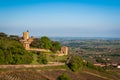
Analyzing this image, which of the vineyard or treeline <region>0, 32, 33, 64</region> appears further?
treeline <region>0, 32, 33, 64</region>

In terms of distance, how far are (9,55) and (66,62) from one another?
1485 centimetres

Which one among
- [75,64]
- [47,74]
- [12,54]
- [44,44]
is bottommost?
[47,74]

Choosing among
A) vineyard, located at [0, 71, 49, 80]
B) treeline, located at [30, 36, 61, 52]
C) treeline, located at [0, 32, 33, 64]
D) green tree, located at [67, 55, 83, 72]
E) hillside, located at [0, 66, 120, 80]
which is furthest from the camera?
treeline, located at [30, 36, 61, 52]

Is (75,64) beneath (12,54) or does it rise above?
beneath

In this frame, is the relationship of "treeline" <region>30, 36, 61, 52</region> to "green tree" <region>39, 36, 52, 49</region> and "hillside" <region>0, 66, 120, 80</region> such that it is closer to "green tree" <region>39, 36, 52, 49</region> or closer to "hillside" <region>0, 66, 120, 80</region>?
"green tree" <region>39, 36, 52, 49</region>

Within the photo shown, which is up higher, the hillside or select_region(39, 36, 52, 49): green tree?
select_region(39, 36, 52, 49): green tree

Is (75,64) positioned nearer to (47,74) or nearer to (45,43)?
(47,74)

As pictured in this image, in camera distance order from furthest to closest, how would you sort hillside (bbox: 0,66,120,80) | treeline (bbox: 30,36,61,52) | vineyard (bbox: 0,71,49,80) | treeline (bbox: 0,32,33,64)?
treeline (bbox: 30,36,61,52)
treeline (bbox: 0,32,33,64)
hillside (bbox: 0,66,120,80)
vineyard (bbox: 0,71,49,80)

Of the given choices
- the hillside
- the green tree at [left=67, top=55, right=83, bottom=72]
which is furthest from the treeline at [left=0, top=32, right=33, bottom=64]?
the green tree at [left=67, top=55, right=83, bottom=72]

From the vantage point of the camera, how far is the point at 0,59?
47.0 m

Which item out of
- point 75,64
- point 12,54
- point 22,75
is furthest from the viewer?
point 75,64

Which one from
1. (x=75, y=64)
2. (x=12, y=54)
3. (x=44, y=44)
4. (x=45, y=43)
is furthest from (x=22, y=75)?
(x=45, y=43)

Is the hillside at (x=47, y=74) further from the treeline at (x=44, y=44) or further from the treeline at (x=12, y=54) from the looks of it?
the treeline at (x=44, y=44)

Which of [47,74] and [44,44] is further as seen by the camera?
[44,44]
